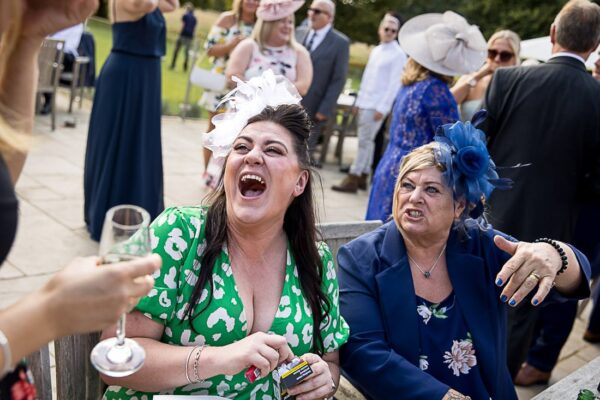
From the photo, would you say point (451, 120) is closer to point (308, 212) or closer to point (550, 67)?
point (550, 67)

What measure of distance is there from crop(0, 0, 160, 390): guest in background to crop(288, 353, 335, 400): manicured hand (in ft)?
3.11

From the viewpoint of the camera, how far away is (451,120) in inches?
177

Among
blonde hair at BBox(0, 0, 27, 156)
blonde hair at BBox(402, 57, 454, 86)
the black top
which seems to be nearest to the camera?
the black top

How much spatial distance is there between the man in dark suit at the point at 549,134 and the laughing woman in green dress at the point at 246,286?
1895 millimetres

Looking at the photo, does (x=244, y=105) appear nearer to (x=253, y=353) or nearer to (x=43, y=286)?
(x=253, y=353)

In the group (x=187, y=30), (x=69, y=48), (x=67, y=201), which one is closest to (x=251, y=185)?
(x=67, y=201)

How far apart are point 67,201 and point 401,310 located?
4.32 metres

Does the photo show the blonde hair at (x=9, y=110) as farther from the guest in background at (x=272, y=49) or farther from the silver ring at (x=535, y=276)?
the guest in background at (x=272, y=49)

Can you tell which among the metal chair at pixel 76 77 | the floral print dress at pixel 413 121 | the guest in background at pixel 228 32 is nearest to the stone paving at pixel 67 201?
the metal chair at pixel 76 77

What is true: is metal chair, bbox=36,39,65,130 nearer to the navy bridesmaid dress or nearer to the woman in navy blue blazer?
the navy bridesmaid dress

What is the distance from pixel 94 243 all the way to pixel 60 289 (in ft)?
13.6

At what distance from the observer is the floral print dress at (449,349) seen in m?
2.61

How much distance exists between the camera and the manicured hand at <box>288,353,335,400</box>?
84.2 inches

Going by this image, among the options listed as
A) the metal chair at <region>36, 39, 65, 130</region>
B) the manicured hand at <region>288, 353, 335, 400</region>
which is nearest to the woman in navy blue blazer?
the manicured hand at <region>288, 353, 335, 400</region>
